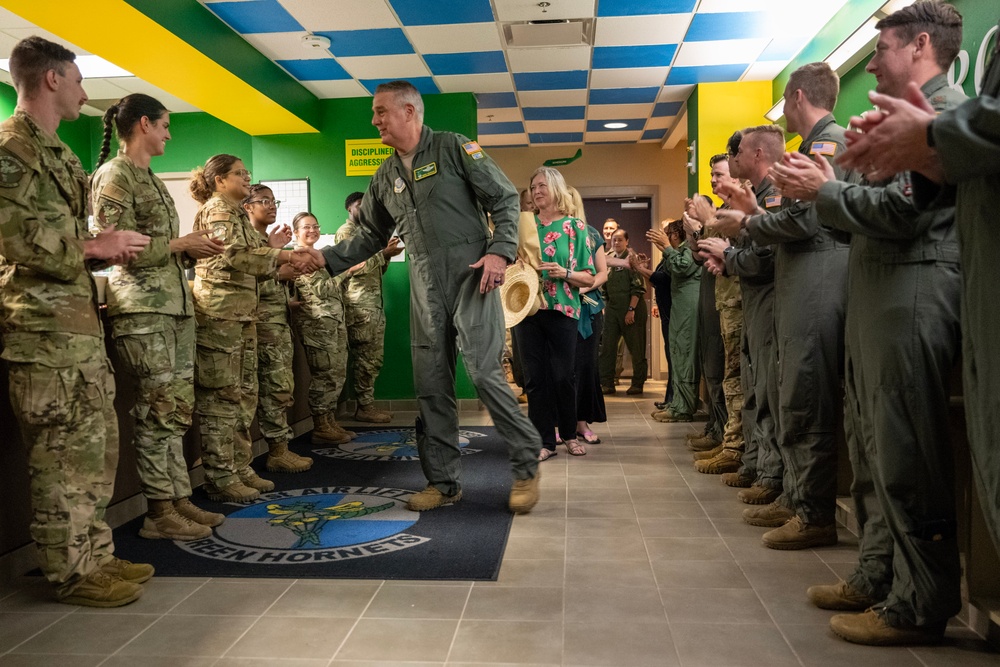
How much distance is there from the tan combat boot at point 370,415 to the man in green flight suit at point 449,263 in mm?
2831

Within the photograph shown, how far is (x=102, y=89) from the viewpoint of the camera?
6.88 meters

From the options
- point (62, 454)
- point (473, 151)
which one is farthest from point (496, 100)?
point (62, 454)

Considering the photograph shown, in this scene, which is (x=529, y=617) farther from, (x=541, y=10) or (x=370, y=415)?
(x=370, y=415)

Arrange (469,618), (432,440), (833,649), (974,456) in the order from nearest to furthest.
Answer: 1. (974,456)
2. (833,649)
3. (469,618)
4. (432,440)

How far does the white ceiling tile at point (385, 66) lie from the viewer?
600cm

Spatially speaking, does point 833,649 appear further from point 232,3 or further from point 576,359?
point 232,3

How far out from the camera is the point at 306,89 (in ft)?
22.1

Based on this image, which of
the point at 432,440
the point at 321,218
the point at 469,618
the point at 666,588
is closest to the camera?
the point at 469,618

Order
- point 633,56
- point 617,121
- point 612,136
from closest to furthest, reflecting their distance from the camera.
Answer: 1. point 633,56
2. point 617,121
3. point 612,136

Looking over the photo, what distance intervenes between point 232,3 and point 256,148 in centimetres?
247

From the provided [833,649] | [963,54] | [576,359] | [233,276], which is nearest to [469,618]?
[833,649]

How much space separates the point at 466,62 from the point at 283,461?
344 cm

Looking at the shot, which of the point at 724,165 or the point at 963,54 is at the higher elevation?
the point at 963,54

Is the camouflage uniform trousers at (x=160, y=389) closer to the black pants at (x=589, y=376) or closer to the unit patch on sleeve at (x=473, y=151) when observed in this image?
the unit patch on sleeve at (x=473, y=151)
